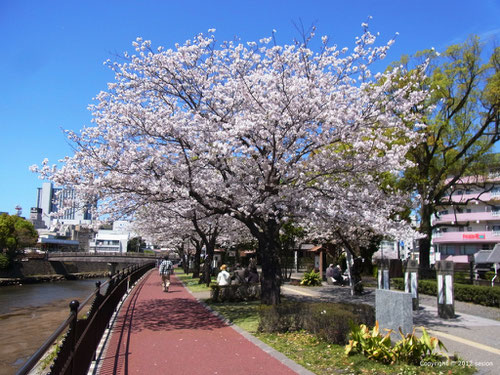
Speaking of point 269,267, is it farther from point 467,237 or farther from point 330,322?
point 467,237

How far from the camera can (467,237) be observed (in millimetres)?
49281

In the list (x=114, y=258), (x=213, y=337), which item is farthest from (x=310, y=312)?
(x=114, y=258)

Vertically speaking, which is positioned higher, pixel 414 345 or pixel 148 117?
pixel 148 117

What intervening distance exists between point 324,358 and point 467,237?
163ft

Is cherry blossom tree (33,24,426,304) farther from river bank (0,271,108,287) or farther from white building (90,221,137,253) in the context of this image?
white building (90,221,137,253)

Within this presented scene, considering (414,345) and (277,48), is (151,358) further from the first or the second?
(277,48)

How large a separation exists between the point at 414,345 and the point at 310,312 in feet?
8.84

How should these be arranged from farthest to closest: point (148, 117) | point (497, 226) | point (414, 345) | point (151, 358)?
point (497, 226) < point (148, 117) < point (151, 358) < point (414, 345)

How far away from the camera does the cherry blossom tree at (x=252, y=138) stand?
34.5 ft

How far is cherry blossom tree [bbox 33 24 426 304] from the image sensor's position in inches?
414

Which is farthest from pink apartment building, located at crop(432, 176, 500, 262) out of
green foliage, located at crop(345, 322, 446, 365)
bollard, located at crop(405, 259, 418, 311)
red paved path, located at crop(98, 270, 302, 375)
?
green foliage, located at crop(345, 322, 446, 365)

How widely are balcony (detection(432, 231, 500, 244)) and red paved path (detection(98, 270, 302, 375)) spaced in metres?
45.9

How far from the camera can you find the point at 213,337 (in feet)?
28.4

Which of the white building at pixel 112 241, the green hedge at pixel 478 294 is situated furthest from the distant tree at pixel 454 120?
the white building at pixel 112 241
